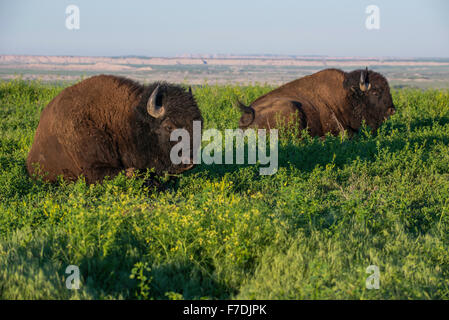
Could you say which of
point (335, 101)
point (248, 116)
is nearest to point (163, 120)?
point (248, 116)

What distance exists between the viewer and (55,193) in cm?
627

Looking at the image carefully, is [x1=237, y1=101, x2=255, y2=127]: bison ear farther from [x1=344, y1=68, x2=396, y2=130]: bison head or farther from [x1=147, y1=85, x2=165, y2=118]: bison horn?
[x1=147, y1=85, x2=165, y2=118]: bison horn

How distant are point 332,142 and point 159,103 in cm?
398

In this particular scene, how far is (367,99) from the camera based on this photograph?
11047 mm

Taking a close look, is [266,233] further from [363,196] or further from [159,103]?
[159,103]

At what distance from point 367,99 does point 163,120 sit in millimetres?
6555

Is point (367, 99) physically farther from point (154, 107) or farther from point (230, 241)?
point (230, 241)

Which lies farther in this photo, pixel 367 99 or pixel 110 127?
pixel 367 99

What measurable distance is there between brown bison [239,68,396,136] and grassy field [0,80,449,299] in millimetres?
3907

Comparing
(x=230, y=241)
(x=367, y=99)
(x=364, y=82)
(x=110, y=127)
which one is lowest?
(x=230, y=241)

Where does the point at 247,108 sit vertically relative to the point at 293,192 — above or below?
above

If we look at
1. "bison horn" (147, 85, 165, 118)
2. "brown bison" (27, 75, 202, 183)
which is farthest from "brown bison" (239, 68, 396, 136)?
"bison horn" (147, 85, 165, 118)

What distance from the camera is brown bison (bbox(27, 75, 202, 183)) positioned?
618 cm
